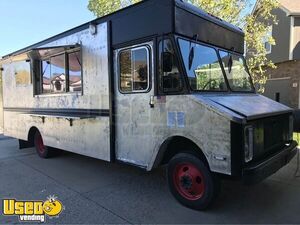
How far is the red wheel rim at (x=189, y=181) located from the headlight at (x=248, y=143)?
2.15 ft

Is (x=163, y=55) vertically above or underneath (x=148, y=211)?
above

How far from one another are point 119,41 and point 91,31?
0.79 m

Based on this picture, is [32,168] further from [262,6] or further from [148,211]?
[262,6]

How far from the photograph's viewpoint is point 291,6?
677 inches

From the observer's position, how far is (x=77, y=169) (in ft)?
20.7

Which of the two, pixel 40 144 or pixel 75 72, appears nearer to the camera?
pixel 75 72

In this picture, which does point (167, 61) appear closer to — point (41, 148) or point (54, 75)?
point (54, 75)

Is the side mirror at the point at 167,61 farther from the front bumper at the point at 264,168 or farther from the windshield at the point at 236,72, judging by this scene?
the front bumper at the point at 264,168

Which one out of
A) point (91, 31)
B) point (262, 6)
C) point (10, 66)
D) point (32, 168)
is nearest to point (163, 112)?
point (91, 31)

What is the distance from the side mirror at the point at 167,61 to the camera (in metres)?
4.08

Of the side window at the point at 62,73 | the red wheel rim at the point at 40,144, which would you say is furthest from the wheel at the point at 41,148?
the side window at the point at 62,73

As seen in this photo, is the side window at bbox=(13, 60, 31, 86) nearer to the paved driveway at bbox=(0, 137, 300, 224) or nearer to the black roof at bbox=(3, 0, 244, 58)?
the paved driveway at bbox=(0, 137, 300, 224)

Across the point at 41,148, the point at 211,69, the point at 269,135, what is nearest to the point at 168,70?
the point at 211,69

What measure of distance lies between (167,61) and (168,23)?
51cm
